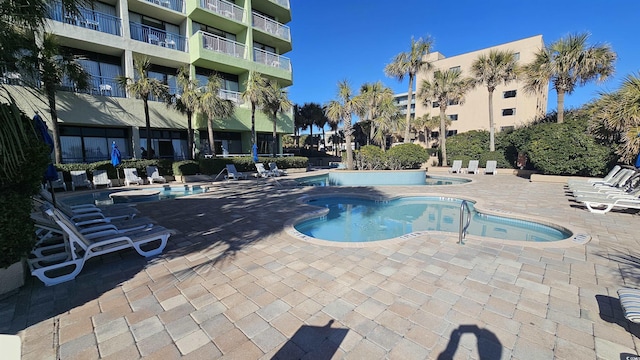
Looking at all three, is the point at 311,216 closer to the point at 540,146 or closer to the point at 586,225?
the point at 586,225

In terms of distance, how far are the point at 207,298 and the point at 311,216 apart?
4190mm

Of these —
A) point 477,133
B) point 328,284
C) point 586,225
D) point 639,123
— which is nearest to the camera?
point 328,284

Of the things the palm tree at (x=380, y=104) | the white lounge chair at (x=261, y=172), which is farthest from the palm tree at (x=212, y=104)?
the palm tree at (x=380, y=104)

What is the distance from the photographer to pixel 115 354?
2225 mm

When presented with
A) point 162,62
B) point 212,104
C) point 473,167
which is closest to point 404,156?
point 473,167

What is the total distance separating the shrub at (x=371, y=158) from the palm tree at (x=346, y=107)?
0.89 m

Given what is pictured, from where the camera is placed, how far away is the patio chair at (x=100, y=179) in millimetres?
12523

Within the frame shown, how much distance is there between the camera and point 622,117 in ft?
29.5

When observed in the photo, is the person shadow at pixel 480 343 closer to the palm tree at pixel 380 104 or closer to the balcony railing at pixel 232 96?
the balcony railing at pixel 232 96

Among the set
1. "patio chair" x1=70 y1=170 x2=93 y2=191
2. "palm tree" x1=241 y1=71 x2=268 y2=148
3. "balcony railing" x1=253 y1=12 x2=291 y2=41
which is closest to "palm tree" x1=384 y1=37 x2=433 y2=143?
"balcony railing" x1=253 y1=12 x2=291 y2=41

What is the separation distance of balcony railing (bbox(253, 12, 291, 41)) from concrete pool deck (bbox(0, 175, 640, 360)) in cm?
2080

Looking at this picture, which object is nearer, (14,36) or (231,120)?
(14,36)

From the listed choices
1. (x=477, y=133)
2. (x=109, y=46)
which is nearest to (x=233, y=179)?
(x=109, y=46)

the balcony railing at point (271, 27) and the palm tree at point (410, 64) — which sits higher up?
the balcony railing at point (271, 27)
